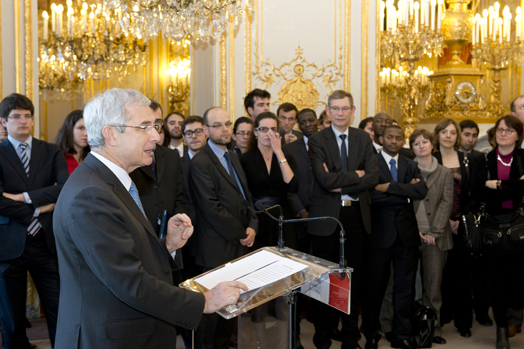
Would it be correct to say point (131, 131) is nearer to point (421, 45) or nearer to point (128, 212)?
point (128, 212)

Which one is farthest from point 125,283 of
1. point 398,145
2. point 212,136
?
point 398,145

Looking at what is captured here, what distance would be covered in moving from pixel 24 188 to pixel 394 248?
2.69 m

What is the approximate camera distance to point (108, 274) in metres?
1.65

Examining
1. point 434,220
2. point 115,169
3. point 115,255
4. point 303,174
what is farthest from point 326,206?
point 115,255

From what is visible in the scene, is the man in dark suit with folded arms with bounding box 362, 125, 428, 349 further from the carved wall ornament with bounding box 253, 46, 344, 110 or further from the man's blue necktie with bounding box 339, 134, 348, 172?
the carved wall ornament with bounding box 253, 46, 344, 110

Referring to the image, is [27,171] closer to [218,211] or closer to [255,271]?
[218,211]

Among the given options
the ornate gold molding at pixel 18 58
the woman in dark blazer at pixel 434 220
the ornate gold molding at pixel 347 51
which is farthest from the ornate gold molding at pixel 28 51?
the woman in dark blazer at pixel 434 220

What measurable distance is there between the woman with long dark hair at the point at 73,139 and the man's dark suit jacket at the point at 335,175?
170cm

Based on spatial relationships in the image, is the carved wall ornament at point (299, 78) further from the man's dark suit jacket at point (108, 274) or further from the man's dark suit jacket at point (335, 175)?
the man's dark suit jacket at point (108, 274)

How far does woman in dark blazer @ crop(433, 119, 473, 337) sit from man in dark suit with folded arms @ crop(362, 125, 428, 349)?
0.59 m

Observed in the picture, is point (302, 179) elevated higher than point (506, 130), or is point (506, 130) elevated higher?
point (506, 130)

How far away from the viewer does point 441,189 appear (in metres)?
4.30

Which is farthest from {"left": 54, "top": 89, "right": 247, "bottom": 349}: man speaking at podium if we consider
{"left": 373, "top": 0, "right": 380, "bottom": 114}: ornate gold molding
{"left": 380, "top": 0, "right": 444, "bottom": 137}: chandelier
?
{"left": 380, "top": 0, "right": 444, "bottom": 137}: chandelier

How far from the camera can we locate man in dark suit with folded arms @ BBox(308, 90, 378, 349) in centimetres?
380
